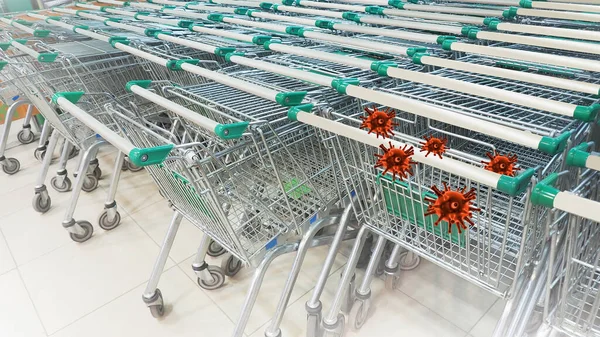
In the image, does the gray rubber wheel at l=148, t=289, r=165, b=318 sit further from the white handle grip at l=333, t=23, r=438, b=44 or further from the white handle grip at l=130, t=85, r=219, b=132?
the white handle grip at l=333, t=23, r=438, b=44

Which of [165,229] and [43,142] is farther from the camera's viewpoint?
[43,142]

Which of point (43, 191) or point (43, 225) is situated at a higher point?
point (43, 191)

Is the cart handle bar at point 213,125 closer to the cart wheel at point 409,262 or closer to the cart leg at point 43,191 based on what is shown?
the cart wheel at point 409,262

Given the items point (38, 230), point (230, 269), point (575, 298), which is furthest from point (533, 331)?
point (38, 230)

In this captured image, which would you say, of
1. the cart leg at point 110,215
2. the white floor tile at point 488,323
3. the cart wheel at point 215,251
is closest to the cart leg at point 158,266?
the cart wheel at point 215,251

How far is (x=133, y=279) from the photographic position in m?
1.83

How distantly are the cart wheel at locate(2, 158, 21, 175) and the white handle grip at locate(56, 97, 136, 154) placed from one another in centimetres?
197

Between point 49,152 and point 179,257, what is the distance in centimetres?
111

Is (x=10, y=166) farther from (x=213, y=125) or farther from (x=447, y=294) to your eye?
(x=447, y=294)

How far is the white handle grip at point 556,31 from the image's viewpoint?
1235mm

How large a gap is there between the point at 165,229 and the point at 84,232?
0.40 meters

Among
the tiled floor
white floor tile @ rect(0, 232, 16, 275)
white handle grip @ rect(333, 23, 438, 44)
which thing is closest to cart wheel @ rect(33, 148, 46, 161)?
the tiled floor

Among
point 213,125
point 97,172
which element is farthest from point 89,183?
point 213,125

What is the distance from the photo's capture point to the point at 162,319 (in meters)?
1.63
